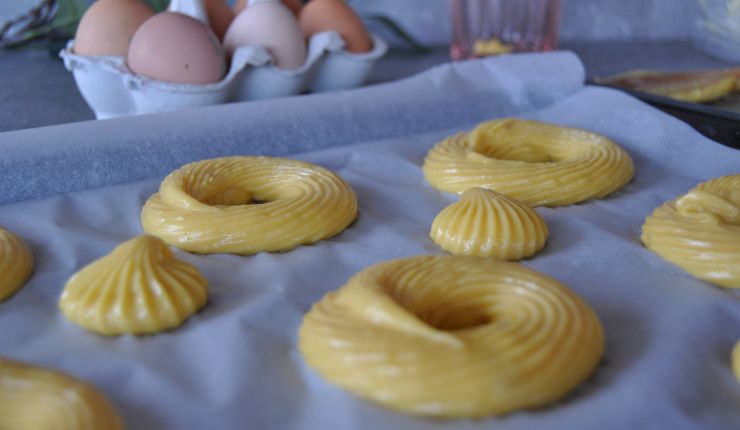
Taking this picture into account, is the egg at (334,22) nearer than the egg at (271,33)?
No

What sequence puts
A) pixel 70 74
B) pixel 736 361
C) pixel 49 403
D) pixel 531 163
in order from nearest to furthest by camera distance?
1. pixel 49 403
2. pixel 736 361
3. pixel 531 163
4. pixel 70 74

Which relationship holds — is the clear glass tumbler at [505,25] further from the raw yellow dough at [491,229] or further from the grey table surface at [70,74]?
the raw yellow dough at [491,229]

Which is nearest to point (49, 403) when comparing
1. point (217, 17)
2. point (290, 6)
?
point (217, 17)

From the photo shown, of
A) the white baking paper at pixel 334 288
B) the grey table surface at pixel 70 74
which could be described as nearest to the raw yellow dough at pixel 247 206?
the white baking paper at pixel 334 288

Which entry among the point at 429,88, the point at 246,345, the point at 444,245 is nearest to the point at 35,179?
the point at 246,345

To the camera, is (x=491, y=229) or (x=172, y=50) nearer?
(x=491, y=229)

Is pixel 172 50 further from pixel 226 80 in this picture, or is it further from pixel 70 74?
pixel 70 74
